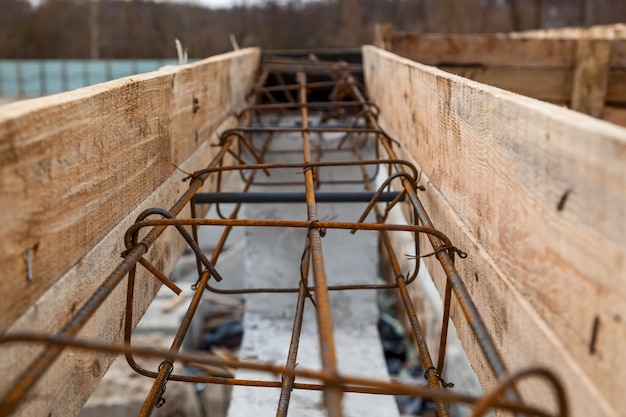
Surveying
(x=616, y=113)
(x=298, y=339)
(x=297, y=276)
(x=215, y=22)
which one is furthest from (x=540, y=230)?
(x=215, y=22)

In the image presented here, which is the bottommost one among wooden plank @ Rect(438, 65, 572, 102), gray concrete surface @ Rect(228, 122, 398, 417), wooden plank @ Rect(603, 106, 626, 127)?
gray concrete surface @ Rect(228, 122, 398, 417)

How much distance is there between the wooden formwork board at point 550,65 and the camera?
5262 mm

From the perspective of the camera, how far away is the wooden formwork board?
5262mm

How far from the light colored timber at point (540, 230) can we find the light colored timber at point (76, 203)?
1.01m

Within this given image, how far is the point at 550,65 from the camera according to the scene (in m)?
5.34

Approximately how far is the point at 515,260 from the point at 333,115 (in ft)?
11.6

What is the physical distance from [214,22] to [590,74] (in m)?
25.2

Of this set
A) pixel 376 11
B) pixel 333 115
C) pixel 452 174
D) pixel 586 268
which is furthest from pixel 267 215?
pixel 376 11

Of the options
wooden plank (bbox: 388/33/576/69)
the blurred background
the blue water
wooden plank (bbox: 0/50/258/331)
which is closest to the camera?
wooden plank (bbox: 0/50/258/331)

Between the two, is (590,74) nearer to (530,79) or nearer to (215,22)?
(530,79)

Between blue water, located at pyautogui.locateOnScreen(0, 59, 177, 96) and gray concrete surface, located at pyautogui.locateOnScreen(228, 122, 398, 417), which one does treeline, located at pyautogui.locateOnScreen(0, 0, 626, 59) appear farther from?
gray concrete surface, located at pyautogui.locateOnScreen(228, 122, 398, 417)

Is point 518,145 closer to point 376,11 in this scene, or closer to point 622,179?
point 622,179

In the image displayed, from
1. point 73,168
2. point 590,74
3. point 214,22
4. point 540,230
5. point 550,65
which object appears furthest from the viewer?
point 214,22

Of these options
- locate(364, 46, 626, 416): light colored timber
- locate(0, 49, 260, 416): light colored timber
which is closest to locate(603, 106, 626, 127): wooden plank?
locate(364, 46, 626, 416): light colored timber
